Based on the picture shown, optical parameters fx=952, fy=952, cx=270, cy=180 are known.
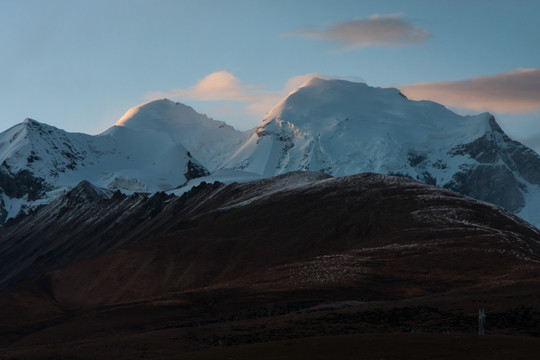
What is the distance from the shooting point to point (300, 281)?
132 m

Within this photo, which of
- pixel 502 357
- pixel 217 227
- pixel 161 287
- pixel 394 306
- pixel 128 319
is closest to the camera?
pixel 502 357

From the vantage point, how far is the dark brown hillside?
85.2 metres

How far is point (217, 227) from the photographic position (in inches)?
7677

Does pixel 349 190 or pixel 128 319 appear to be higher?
pixel 349 190

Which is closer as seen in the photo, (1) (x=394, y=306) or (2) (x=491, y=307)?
(2) (x=491, y=307)

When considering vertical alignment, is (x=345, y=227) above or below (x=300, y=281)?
above

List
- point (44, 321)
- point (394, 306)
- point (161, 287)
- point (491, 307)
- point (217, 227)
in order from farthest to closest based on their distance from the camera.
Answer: point (217, 227) < point (161, 287) < point (44, 321) < point (394, 306) < point (491, 307)

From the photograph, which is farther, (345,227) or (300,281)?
(345,227)

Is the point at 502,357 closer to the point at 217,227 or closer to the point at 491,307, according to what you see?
the point at 491,307

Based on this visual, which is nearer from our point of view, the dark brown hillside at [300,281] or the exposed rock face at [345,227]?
the dark brown hillside at [300,281]

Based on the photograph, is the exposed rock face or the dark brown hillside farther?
the exposed rock face

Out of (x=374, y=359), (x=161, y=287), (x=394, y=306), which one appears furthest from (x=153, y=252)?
(x=374, y=359)

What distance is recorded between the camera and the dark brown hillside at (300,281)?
279 feet

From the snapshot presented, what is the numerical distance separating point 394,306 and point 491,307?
10.0 meters
